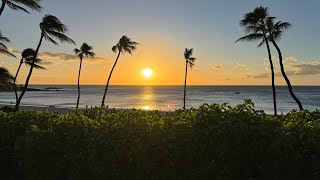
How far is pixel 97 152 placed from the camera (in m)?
6.11

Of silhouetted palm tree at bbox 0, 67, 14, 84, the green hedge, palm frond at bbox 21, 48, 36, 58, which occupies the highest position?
palm frond at bbox 21, 48, 36, 58

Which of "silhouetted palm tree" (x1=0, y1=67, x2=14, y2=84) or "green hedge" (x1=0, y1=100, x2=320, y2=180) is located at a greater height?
"silhouetted palm tree" (x1=0, y1=67, x2=14, y2=84)

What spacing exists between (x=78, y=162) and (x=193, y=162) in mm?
2010

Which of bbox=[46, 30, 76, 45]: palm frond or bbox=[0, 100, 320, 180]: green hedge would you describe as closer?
bbox=[0, 100, 320, 180]: green hedge

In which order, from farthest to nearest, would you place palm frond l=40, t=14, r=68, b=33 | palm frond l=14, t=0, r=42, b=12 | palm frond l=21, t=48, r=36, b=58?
palm frond l=21, t=48, r=36, b=58 → palm frond l=40, t=14, r=68, b=33 → palm frond l=14, t=0, r=42, b=12

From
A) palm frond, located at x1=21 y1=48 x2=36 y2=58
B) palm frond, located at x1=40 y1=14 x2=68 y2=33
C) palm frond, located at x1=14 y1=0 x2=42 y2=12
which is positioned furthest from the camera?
palm frond, located at x1=21 y1=48 x2=36 y2=58

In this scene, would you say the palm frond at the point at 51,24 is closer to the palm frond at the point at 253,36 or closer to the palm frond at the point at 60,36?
the palm frond at the point at 60,36

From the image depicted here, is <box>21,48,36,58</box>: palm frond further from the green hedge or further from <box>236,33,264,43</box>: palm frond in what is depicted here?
the green hedge

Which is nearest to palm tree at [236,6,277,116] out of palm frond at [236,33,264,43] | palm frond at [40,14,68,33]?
palm frond at [236,33,264,43]

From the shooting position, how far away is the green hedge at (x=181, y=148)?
5934 mm

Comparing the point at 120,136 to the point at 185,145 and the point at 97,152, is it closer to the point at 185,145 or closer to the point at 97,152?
the point at 97,152

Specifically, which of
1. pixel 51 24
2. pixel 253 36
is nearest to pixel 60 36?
pixel 51 24

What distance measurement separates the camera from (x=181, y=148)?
6.00m

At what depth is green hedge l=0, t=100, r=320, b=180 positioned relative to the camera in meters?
5.93
